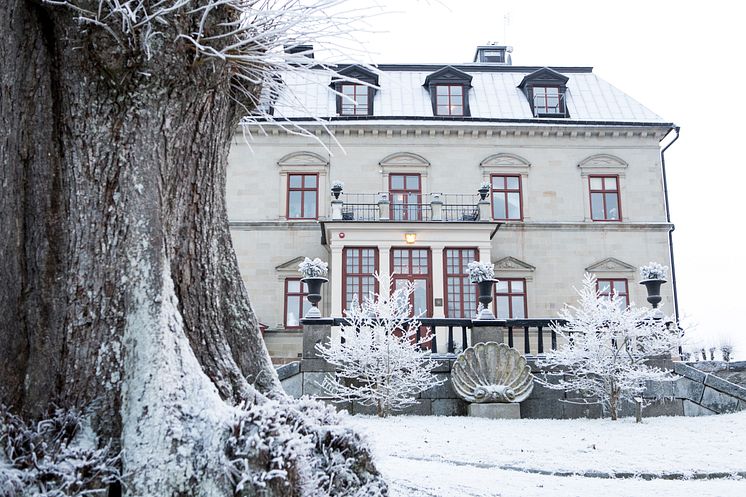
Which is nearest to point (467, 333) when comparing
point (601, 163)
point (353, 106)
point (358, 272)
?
point (358, 272)

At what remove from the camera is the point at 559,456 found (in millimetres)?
7230

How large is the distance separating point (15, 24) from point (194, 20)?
805mm

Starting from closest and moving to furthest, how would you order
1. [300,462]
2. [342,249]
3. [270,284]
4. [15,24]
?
[300,462] < [15,24] < [342,249] < [270,284]

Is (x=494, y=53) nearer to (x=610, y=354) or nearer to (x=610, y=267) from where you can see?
(x=610, y=267)

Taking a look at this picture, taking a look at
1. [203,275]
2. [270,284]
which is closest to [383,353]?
[203,275]

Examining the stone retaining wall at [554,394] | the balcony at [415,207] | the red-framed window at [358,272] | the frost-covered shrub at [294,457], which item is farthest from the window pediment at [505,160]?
the frost-covered shrub at [294,457]

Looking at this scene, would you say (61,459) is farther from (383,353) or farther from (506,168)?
(506,168)

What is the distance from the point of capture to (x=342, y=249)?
22.0 meters

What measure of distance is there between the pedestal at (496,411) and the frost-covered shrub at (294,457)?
9.09m

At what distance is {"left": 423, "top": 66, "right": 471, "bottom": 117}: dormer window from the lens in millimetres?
25859

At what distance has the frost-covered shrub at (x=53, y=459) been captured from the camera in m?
2.46

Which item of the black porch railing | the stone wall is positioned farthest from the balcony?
the stone wall

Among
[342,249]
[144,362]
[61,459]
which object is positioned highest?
[342,249]

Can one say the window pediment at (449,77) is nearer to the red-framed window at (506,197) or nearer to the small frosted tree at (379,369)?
the red-framed window at (506,197)
